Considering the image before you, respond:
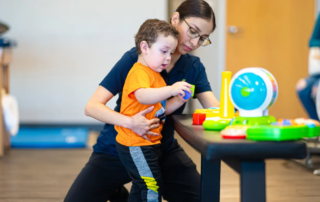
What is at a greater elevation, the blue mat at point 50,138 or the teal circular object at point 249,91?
the teal circular object at point 249,91

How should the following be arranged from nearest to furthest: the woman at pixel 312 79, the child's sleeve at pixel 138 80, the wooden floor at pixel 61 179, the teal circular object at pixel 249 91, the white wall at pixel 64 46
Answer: the teal circular object at pixel 249 91 < the child's sleeve at pixel 138 80 < the wooden floor at pixel 61 179 < the woman at pixel 312 79 < the white wall at pixel 64 46

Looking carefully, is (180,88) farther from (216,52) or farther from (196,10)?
(216,52)

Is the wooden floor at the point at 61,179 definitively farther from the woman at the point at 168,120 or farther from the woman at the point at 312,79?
the woman at the point at 168,120

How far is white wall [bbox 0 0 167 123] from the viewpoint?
4.24 metres

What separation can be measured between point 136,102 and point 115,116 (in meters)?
0.09

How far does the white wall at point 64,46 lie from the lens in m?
4.24

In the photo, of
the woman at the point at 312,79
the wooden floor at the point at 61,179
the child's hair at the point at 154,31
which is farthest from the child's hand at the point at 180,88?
the woman at the point at 312,79

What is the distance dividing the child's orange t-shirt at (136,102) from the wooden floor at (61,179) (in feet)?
3.08

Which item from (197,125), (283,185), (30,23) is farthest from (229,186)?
(30,23)

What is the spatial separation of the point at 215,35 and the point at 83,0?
Result: 1.64 metres

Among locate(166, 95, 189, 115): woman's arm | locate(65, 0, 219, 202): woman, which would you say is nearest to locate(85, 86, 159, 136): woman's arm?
locate(65, 0, 219, 202): woman

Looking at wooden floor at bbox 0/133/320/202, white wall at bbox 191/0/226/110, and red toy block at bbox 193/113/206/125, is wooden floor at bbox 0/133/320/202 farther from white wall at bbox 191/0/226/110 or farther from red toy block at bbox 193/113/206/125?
white wall at bbox 191/0/226/110

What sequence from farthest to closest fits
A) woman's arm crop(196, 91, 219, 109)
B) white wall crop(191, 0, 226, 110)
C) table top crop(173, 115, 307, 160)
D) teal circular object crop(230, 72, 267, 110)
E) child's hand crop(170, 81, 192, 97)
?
white wall crop(191, 0, 226, 110)
woman's arm crop(196, 91, 219, 109)
child's hand crop(170, 81, 192, 97)
teal circular object crop(230, 72, 267, 110)
table top crop(173, 115, 307, 160)

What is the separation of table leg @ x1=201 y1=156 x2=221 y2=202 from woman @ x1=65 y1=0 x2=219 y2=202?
0.24 meters
